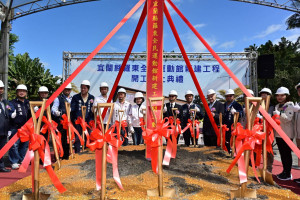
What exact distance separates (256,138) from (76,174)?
7.62 feet

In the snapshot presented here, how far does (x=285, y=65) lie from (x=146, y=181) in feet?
65.2

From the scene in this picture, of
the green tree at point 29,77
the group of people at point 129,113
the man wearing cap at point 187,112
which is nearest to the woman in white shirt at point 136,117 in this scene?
the group of people at point 129,113

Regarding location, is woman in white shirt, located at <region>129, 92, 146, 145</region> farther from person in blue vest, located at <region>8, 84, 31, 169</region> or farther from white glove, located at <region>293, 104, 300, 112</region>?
white glove, located at <region>293, 104, 300, 112</region>

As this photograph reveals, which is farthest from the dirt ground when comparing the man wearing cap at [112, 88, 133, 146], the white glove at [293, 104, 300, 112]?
the man wearing cap at [112, 88, 133, 146]

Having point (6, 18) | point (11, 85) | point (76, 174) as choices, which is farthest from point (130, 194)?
point (11, 85)

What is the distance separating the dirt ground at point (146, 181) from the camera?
2350mm

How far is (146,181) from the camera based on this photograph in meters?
2.73

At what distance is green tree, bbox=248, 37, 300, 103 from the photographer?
16.2 m

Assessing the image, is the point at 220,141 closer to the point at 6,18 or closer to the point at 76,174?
the point at 76,174

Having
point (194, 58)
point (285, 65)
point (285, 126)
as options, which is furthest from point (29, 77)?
point (285, 65)

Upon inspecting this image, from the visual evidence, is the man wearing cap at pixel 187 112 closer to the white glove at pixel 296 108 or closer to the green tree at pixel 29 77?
the white glove at pixel 296 108

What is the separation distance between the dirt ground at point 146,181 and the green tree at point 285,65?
15148 mm

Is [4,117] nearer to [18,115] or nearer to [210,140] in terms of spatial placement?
[18,115]

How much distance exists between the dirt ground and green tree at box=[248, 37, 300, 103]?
49.7 feet
